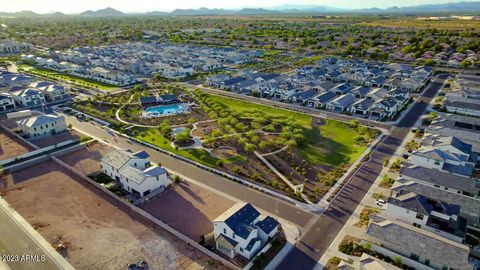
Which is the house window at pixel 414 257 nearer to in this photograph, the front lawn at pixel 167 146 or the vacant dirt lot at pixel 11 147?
the front lawn at pixel 167 146

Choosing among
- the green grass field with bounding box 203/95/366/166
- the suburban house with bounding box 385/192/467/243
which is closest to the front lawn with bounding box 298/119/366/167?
the green grass field with bounding box 203/95/366/166

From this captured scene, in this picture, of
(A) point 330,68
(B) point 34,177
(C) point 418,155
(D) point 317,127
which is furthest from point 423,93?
(B) point 34,177

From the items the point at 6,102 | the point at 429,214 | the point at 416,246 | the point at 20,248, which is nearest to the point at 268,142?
the point at 429,214

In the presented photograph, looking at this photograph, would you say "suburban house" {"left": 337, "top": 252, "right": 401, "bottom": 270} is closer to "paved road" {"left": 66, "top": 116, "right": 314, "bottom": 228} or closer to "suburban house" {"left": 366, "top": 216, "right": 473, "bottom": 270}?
"suburban house" {"left": 366, "top": 216, "right": 473, "bottom": 270}

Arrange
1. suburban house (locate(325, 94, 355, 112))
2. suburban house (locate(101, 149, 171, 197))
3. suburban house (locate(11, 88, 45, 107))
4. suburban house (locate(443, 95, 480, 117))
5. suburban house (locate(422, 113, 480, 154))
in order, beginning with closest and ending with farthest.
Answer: suburban house (locate(101, 149, 171, 197)) → suburban house (locate(422, 113, 480, 154)) → suburban house (locate(443, 95, 480, 117)) → suburban house (locate(325, 94, 355, 112)) → suburban house (locate(11, 88, 45, 107))

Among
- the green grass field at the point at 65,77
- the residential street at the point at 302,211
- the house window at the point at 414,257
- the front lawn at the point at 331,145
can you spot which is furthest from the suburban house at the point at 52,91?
the house window at the point at 414,257

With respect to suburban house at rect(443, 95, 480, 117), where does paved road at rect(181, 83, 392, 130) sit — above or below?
below

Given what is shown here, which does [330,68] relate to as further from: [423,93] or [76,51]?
[76,51]
